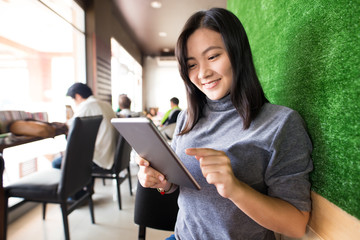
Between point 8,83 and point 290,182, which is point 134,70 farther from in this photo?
point 290,182

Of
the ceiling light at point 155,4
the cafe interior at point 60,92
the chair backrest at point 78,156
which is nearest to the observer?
the chair backrest at point 78,156

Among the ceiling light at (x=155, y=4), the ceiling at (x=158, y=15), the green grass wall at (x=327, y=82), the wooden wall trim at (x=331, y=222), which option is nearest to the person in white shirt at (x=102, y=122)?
the green grass wall at (x=327, y=82)

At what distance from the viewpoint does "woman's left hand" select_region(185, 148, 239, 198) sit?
0.53 m

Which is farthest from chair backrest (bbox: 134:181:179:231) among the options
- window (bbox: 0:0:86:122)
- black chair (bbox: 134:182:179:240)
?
window (bbox: 0:0:86:122)

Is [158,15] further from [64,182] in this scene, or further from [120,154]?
[64,182]

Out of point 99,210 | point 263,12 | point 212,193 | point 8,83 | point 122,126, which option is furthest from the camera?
point 99,210

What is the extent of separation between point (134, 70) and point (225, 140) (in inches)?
293

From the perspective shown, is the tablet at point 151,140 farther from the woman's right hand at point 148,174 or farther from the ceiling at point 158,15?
the ceiling at point 158,15

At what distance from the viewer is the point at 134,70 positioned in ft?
25.2

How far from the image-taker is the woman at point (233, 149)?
0.57 metres

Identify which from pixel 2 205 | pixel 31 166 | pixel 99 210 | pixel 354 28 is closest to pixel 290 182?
pixel 354 28

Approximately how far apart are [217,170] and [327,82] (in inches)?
14.6

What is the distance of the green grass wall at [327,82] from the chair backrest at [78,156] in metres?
1.38

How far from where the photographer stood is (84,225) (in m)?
2.01
